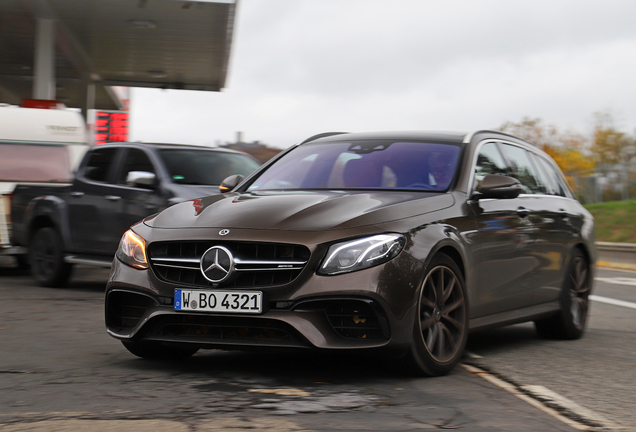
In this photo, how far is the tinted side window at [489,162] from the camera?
20.6 feet

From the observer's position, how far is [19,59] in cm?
3425

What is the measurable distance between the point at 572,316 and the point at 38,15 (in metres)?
21.1

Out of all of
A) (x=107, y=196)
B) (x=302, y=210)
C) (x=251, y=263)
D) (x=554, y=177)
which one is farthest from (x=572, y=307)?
(x=107, y=196)

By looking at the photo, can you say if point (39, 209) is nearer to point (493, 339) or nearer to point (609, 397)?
point (493, 339)

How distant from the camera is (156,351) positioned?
5.69m

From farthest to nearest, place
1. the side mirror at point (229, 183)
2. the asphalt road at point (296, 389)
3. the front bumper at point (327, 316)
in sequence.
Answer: the side mirror at point (229, 183), the front bumper at point (327, 316), the asphalt road at point (296, 389)

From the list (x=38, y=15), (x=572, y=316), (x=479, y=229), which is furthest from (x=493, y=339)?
(x=38, y=15)

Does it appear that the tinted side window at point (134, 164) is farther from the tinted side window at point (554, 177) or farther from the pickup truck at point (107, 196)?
the tinted side window at point (554, 177)

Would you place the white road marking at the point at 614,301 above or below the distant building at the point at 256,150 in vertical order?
below

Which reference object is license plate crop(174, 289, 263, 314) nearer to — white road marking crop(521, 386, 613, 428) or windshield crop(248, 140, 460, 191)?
windshield crop(248, 140, 460, 191)

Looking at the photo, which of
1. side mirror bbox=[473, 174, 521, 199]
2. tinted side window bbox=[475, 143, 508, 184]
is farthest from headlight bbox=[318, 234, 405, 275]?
tinted side window bbox=[475, 143, 508, 184]

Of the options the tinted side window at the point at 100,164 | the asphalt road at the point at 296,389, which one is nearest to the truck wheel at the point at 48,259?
the tinted side window at the point at 100,164

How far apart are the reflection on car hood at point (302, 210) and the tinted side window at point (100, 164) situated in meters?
5.51

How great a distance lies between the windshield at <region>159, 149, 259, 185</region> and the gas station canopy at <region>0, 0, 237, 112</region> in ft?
40.6
